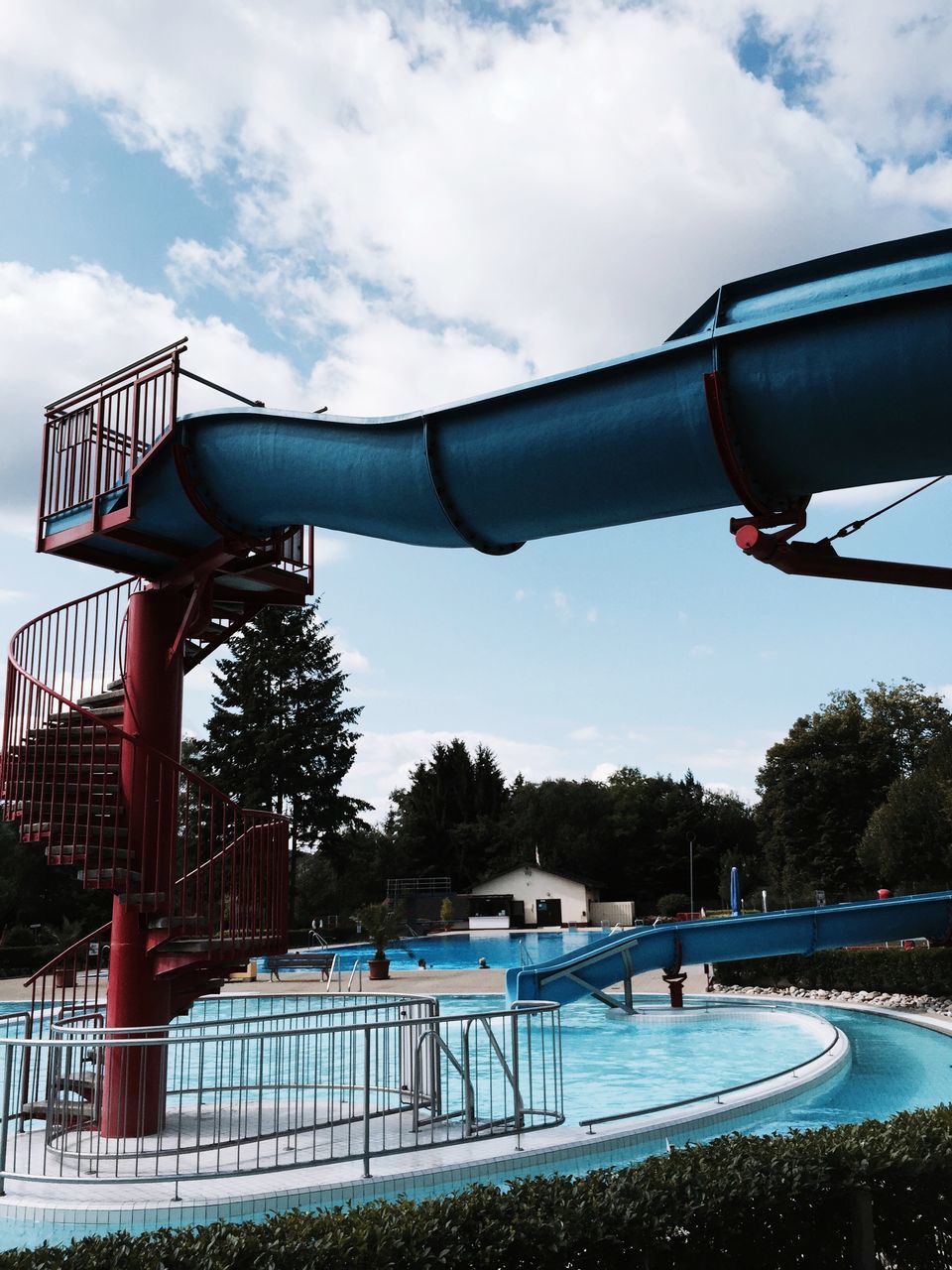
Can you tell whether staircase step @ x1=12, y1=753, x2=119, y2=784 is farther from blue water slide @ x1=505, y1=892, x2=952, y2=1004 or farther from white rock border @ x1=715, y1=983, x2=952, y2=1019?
white rock border @ x1=715, y1=983, x2=952, y2=1019

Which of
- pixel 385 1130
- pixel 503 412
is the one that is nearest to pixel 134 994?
pixel 385 1130

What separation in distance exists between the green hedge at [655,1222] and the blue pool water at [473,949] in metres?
25.4

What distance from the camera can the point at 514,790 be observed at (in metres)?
77.9

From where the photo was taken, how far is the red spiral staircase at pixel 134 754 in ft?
31.1

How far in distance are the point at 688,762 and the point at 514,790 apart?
12353 mm

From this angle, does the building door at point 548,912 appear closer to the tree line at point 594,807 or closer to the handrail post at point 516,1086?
the tree line at point 594,807

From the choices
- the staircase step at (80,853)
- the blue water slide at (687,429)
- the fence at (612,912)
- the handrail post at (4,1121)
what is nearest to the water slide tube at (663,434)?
the blue water slide at (687,429)

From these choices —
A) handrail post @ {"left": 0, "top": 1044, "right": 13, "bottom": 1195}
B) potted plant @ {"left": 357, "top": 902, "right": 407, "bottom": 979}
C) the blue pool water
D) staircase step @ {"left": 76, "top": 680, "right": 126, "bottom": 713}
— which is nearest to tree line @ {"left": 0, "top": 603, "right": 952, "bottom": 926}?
the blue pool water

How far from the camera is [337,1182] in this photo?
7.44 meters

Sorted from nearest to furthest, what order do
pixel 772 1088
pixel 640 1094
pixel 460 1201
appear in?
pixel 460 1201
pixel 772 1088
pixel 640 1094

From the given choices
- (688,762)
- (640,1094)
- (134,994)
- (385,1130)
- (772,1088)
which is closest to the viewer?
(385,1130)

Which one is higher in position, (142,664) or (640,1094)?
(142,664)

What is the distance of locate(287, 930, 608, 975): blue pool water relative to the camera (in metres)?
34.5

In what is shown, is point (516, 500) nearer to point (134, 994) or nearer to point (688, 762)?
point (134, 994)
